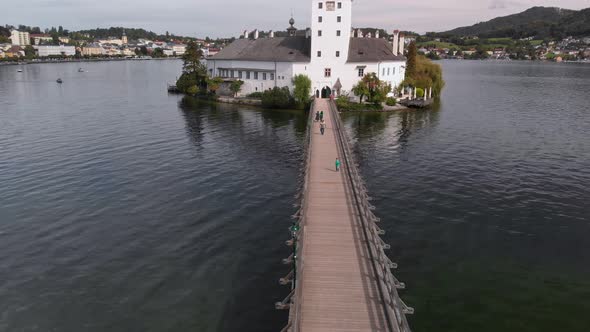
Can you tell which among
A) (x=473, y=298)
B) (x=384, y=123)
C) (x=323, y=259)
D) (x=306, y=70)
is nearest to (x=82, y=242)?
(x=323, y=259)

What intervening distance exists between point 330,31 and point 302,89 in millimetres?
11772

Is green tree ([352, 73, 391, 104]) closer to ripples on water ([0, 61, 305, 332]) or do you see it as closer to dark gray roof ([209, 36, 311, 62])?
dark gray roof ([209, 36, 311, 62])

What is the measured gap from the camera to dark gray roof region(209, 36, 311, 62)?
84625 mm

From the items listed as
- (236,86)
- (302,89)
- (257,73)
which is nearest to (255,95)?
(257,73)

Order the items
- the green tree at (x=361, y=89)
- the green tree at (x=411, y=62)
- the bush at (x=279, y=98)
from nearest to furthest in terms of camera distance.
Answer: the green tree at (x=361, y=89) → the bush at (x=279, y=98) → the green tree at (x=411, y=62)

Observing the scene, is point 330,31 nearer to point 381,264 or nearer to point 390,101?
point 390,101

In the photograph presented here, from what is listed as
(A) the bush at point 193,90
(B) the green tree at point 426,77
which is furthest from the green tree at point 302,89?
(A) the bush at point 193,90

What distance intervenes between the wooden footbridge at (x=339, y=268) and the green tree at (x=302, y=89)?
50152mm

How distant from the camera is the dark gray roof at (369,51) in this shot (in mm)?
82562

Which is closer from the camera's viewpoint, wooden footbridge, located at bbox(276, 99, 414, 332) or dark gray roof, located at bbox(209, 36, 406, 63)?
wooden footbridge, located at bbox(276, 99, 414, 332)

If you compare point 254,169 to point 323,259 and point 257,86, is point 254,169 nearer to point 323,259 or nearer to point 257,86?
point 323,259

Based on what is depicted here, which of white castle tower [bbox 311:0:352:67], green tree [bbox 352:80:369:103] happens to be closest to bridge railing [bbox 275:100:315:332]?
green tree [bbox 352:80:369:103]

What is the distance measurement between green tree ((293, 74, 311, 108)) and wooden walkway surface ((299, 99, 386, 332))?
169 ft

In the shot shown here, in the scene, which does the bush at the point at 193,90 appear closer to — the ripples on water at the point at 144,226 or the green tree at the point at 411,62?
the ripples on water at the point at 144,226
